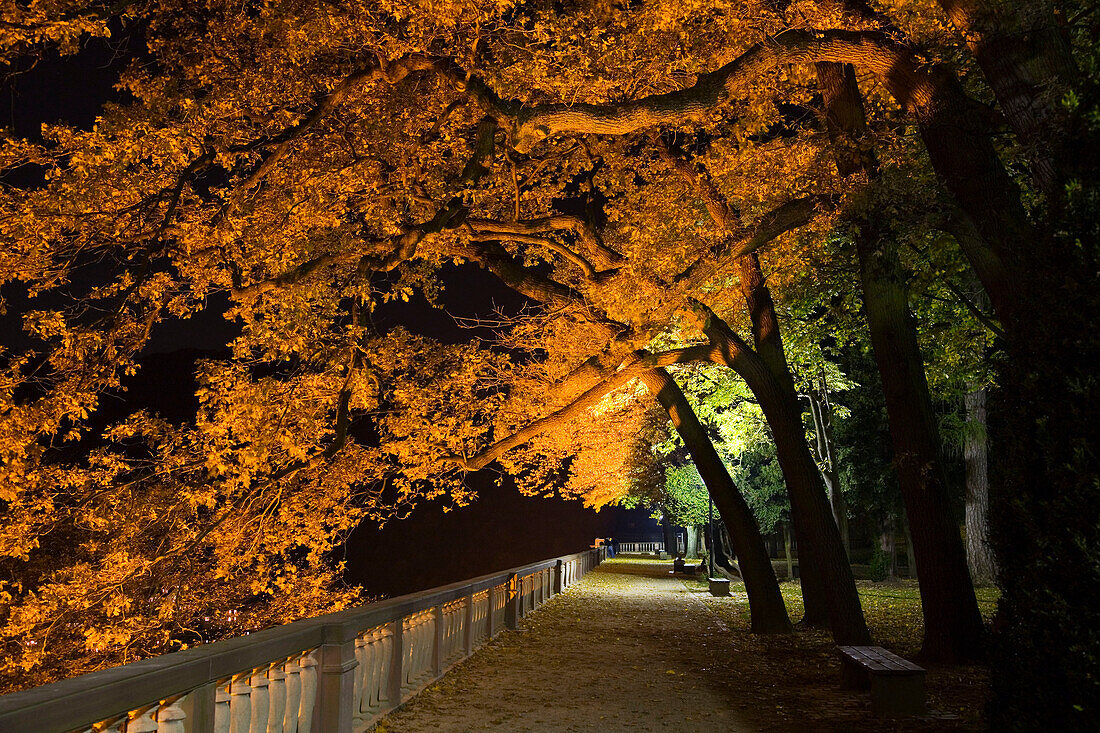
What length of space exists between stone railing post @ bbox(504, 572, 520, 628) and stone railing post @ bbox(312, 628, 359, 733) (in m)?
9.88

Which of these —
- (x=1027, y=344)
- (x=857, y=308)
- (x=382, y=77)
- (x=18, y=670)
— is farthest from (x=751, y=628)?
(x=18, y=670)

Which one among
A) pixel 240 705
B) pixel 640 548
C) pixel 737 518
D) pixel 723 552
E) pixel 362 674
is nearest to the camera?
pixel 240 705

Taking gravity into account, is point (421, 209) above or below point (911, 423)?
above

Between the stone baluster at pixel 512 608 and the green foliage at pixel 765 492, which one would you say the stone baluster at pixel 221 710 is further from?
the green foliage at pixel 765 492

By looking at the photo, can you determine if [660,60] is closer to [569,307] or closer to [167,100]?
[569,307]

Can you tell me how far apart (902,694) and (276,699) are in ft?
18.6

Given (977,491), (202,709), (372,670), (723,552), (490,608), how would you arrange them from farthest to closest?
(723,552)
(977,491)
(490,608)
(372,670)
(202,709)

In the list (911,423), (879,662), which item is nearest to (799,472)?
(911,423)

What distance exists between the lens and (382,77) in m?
11.9

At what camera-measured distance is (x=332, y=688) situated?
6453mm

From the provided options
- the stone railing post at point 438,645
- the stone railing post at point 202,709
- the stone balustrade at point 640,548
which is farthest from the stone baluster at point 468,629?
the stone balustrade at point 640,548

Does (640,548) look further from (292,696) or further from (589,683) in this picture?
(292,696)

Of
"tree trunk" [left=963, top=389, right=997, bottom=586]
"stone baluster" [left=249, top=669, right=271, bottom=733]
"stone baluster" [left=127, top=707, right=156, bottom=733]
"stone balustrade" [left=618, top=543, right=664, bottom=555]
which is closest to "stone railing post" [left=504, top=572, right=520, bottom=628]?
"stone baluster" [left=249, top=669, right=271, bottom=733]

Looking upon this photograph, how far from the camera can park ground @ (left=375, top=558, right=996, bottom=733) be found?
8230 millimetres
